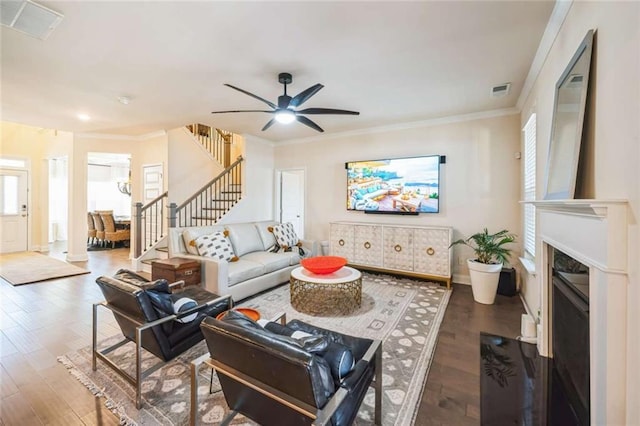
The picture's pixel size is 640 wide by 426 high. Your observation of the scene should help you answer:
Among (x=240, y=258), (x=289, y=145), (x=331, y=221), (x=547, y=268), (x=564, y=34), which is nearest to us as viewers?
(x=564, y=34)

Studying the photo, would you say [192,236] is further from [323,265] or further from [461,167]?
[461,167]

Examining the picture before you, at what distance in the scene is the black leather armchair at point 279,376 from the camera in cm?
109

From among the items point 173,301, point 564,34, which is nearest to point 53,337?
point 173,301

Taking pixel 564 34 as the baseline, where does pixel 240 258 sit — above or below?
below

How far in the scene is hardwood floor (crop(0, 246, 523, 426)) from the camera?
5.79 feet

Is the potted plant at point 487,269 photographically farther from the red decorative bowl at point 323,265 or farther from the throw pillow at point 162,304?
the throw pillow at point 162,304

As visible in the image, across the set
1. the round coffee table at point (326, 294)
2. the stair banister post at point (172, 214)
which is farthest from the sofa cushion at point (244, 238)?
the round coffee table at point (326, 294)

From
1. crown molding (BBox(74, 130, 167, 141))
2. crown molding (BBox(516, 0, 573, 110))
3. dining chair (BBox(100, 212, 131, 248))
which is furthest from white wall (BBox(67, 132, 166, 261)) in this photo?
crown molding (BBox(516, 0, 573, 110))

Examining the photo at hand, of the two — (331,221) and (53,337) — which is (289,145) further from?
(53,337)

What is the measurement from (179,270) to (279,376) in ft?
8.63

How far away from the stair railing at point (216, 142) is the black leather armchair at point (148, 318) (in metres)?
5.20

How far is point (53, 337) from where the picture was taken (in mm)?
2732

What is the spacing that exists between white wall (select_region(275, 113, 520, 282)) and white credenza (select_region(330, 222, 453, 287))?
0.40 metres

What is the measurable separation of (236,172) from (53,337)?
15.7 feet
